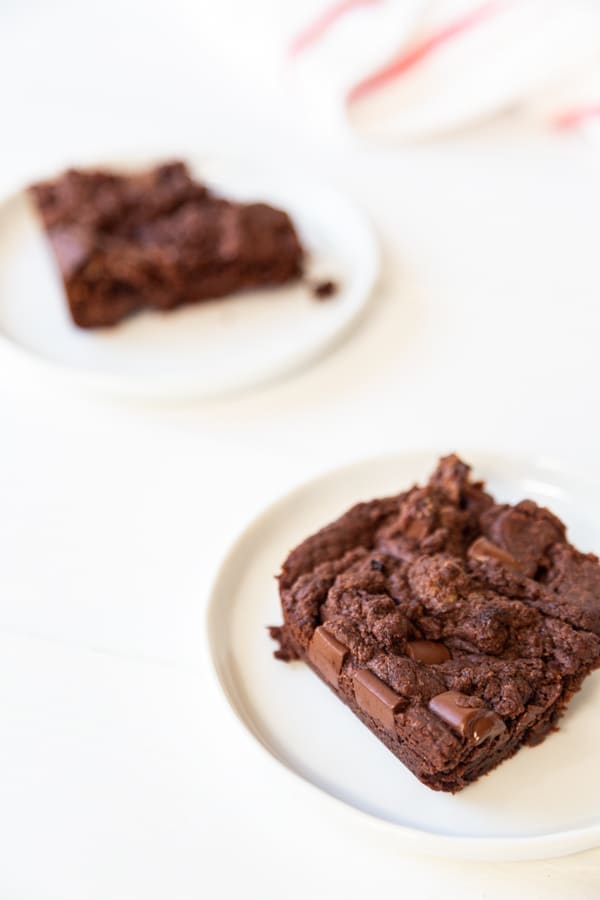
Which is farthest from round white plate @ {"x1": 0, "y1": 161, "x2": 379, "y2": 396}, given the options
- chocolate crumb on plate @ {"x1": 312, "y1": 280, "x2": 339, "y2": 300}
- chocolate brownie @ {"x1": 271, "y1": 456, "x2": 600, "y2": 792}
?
chocolate brownie @ {"x1": 271, "y1": 456, "x2": 600, "y2": 792}

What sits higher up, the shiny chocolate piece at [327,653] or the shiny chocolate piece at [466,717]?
the shiny chocolate piece at [327,653]

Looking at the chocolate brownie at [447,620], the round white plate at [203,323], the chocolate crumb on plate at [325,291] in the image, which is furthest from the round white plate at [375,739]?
the chocolate crumb on plate at [325,291]

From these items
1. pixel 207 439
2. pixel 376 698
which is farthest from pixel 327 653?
pixel 207 439

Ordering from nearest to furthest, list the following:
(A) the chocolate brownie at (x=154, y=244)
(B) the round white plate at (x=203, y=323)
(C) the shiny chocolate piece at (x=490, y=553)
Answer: (C) the shiny chocolate piece at (x=490, y=553) → (B) the round white plate at (x=203, y=323) → (A) the chocolate brownie at (x=154, y=244)

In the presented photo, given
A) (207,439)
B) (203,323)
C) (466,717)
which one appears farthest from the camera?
(203,323)

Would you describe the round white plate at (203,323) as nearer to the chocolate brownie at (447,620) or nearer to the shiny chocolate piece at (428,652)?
the chocolate brownie at (447,620)

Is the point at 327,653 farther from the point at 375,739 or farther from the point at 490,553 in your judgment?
the point at 490,553

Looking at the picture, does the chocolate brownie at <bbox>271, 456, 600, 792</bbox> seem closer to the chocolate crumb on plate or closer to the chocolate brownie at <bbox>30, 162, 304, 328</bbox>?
the chocolate crumb on plate
